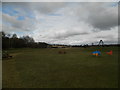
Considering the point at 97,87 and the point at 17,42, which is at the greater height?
the point at 17,42

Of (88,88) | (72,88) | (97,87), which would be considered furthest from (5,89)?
(97,87)

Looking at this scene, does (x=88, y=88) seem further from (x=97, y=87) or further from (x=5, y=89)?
(x=5, y=89)

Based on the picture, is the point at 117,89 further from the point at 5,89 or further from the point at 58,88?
the point at 5,89

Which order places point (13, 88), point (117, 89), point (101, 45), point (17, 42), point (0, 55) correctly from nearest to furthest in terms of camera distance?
1. point (117, 89)
2. point (13, 88)
3. point (0, 55)
4. point (101, 45)
5. point (17, 42)

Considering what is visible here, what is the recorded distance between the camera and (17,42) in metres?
55.5

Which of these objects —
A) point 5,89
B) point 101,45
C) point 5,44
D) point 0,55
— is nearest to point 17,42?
point 5,44

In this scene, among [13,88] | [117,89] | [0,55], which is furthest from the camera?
[0,55]

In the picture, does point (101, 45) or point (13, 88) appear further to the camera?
point (101, 45)

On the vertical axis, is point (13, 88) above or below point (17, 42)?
below

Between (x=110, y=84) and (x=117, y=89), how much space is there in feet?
1.38

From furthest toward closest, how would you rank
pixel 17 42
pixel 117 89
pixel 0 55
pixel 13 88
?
pixel 17 42
pixel 0 55
pixel 13 88
pixel 117 89

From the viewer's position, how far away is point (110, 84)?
4090 millimetres

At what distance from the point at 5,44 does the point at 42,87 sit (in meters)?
49.0

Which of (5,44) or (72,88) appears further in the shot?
(5,44)
